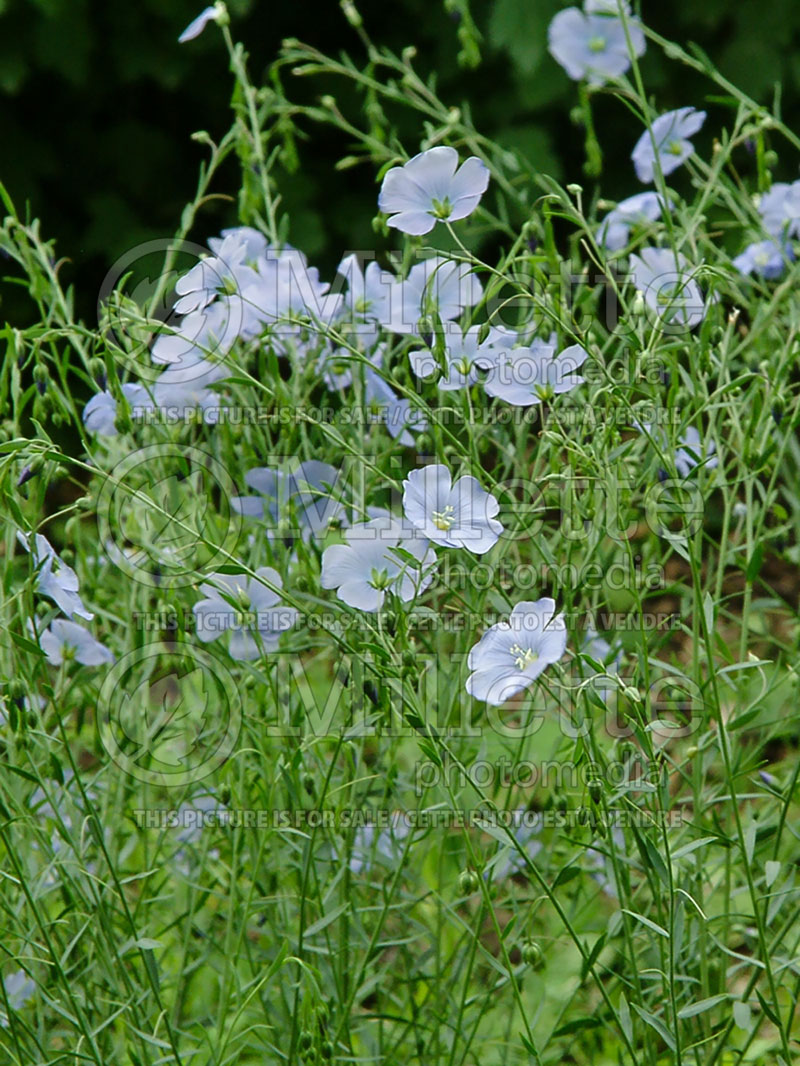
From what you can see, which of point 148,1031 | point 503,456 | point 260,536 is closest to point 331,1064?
point 148,1031

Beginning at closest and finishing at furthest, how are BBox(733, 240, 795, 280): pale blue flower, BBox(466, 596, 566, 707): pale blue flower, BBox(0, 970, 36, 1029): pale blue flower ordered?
BBox(466, 596, 566, 707): pale blue flower < BBox(0, 970, 36, 1029): pale blue flower < BBox(733, 240, 795, 280): pale blue flower

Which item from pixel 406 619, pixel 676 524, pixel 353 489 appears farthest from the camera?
pixel 676 524

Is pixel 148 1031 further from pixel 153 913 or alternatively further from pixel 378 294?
pixel 378 294

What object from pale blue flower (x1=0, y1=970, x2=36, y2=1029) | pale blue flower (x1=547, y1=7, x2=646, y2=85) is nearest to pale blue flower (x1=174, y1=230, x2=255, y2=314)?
pale blue flower (x1=547, y1=7, x2=646, y2=85)

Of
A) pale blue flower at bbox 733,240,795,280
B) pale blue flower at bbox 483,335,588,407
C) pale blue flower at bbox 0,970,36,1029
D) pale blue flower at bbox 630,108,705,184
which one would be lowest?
pale blue flower at bbox 0,970,36,1029

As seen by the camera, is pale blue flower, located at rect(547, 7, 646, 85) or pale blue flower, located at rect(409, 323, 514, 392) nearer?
pale blue flower, located at rect(409, 323, 514, 392)

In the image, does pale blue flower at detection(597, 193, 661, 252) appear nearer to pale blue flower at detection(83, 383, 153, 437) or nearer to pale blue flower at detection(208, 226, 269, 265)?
pale blue flower at detection(208, 226, 269, 265)

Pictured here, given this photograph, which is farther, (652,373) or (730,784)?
(652,373)
